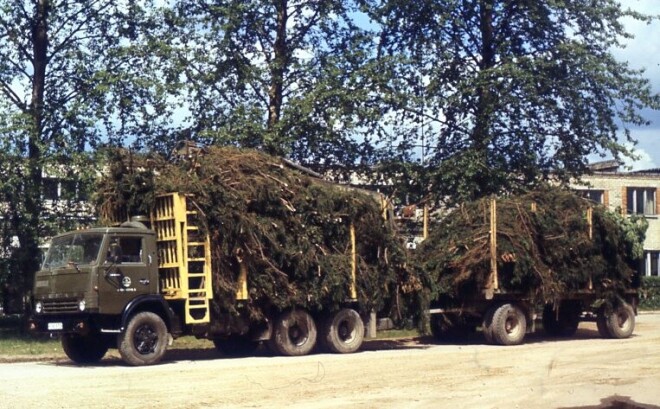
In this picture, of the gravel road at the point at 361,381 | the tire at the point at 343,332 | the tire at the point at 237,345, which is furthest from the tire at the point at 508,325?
the tire at the point at 237,345

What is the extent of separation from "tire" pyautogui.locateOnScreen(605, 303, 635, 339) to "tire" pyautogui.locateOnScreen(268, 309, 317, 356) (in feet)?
29.2

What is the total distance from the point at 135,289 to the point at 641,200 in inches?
A: 1688

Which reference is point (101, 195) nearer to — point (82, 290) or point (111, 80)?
point (82, 290)

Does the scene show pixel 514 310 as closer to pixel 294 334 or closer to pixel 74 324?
pixel 294 334

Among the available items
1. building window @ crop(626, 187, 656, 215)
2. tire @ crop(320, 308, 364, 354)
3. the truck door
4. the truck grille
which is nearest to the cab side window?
the truck door

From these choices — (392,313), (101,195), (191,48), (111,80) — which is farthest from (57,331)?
(191,48)

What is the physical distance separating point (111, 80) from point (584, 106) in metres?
15.4

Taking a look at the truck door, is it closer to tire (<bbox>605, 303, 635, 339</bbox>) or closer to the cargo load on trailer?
the cargo load on trailer

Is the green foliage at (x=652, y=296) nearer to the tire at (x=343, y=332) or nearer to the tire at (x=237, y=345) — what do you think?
the tire at (x=343, y=332)

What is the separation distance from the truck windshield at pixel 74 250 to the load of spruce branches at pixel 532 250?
8.07 meters

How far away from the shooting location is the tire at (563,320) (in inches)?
1091

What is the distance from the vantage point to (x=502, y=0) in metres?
34.8

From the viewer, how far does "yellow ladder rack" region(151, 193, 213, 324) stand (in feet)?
66.7

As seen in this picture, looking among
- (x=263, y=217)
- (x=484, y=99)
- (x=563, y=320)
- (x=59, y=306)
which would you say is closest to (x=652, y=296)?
(x=484, y=99)
